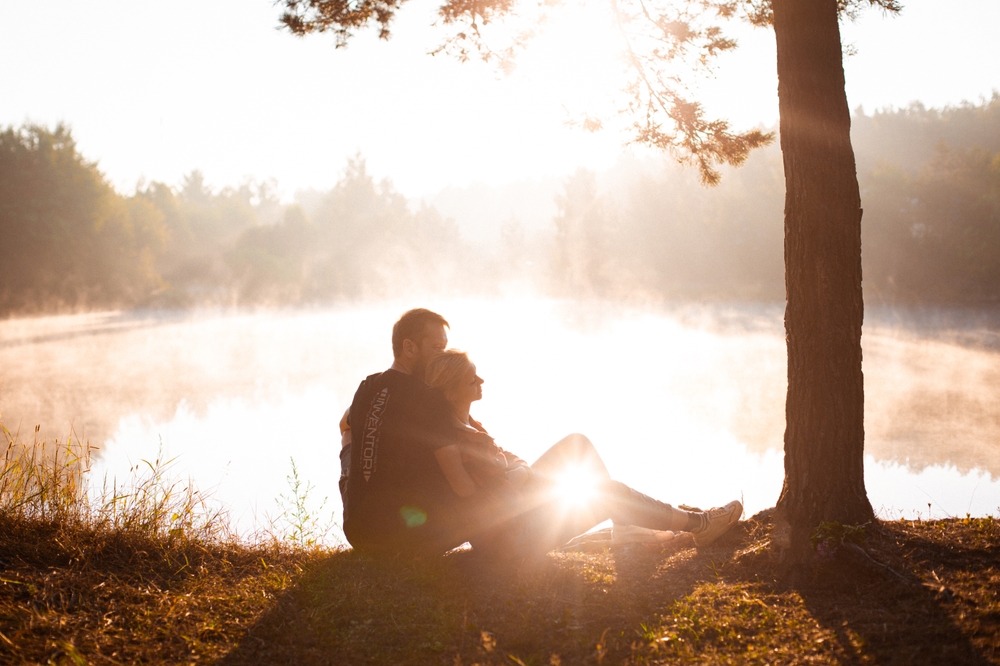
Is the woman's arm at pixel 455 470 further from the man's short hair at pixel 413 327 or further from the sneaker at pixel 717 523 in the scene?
the sneaker at pixel 717 523

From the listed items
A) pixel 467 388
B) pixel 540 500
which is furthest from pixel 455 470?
pixel 540 500

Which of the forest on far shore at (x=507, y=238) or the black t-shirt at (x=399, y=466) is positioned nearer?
the black t-shirt at (x=399, y=466)

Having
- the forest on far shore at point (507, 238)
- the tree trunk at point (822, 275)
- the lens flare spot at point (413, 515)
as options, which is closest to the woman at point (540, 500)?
the lens flare spot at point (413, 515)

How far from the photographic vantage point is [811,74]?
376 cm

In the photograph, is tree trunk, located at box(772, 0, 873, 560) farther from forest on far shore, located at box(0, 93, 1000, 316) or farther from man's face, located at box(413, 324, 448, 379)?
forest on far shore, located at box(0, 93, 1000, 316)

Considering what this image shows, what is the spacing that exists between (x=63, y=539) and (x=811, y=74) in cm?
469

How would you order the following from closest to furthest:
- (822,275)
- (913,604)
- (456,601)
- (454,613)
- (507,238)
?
(913,604)
(454,613)
(456,601)
(822,275)
(507,238)

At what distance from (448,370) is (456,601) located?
3.67 ft

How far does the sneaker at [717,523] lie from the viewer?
13.1 feet

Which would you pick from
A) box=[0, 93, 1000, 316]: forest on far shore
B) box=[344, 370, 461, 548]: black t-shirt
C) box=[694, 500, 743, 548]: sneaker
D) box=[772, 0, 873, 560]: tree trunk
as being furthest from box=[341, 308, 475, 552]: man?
box=[0, 93, 1000, 316]: forest on far shore

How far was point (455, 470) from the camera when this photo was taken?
3396mm

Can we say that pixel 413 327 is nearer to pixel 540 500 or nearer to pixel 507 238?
pixel 540 500

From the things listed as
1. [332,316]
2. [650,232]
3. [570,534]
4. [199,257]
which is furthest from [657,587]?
[199,257]

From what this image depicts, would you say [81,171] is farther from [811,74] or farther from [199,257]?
[811,74]
